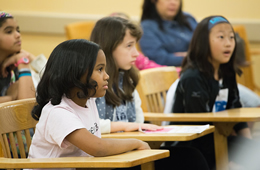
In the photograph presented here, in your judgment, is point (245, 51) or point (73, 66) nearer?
point (73, 66)

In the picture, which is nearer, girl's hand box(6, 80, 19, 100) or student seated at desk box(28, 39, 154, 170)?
student seated at desk box(28, 39, 154, 170)

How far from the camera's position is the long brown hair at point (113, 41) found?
6.80 feet

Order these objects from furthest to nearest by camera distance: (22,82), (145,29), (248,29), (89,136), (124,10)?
(124,10) < (248,29) < (145,29) < (22,82) < (89,136)

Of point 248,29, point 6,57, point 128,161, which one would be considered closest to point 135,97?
point 6,57

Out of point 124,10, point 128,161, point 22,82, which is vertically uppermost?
point 124,10

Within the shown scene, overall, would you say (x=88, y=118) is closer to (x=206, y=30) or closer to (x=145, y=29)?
(x=206, y=30)

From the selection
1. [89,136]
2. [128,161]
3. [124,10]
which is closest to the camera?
[128,161]

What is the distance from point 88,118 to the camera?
5.27ft

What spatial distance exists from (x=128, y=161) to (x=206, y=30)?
4.29 feet

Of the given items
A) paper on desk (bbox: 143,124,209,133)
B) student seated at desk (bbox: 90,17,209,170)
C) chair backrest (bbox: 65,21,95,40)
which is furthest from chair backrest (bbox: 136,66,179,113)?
chair backrest (bbox: 65,21,95,40)

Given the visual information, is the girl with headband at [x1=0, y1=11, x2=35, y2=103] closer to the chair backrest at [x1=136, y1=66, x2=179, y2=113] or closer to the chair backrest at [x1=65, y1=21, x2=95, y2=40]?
the chair backrest at [x1=136, y1=66, x2=179, y2=113]

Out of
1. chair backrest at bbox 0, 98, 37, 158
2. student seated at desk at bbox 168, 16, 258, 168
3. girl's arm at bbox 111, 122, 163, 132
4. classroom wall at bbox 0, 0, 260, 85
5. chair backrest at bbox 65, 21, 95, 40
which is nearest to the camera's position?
chair backrest at bbox 0, 98, 37, 158

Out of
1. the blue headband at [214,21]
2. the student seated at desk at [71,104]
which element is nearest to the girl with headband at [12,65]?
the student seated at desk at [71,104]

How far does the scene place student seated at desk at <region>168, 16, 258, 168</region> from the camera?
A: 2338 mm
